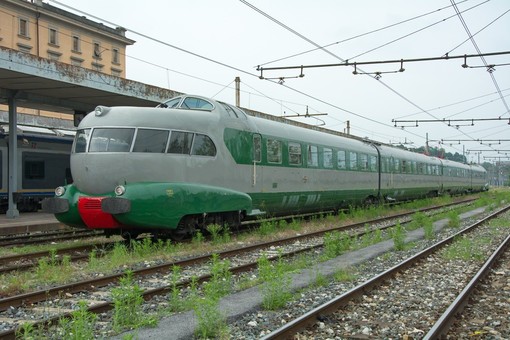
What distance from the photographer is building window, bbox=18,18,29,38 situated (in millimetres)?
45906

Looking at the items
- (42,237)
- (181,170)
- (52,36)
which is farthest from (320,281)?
(52,36)

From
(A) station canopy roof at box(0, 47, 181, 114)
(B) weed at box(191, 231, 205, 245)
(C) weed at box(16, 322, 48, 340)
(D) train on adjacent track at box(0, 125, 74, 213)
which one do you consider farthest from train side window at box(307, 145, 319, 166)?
(C) weed at box(16, 322, 48, 340)

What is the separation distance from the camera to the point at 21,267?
8.49 metres

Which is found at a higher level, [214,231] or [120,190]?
[120,190]

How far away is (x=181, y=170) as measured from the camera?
1053cm

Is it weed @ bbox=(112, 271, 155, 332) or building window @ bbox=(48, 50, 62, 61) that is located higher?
building window @ bbox=(48, 50, 62, 61)

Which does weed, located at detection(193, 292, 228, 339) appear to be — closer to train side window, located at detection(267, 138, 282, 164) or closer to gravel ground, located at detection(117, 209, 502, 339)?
gravel ground, located at detection(117, 209, 502, 339)

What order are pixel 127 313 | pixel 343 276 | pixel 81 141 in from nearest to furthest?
pixel 127 313 < pixel 343 276 < pixel 81 141

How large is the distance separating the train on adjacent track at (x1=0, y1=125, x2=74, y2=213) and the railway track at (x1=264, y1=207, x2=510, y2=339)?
15.7m

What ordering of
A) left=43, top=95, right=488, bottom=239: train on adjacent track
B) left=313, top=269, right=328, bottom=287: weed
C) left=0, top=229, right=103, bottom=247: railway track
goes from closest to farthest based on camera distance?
left=313, top=269, right=328, bottom=287: weed < left=43, top=95, right=488, bottom=239: train on adjacent track < left=0, top=229, right=103, bottom=247: railway track

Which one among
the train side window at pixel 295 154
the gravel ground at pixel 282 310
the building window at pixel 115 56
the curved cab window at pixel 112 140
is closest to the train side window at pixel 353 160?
the train side window at pixel 295 154

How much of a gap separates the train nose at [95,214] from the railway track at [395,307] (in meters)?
5.25

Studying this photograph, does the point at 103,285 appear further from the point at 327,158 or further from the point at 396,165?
the point at 396,165

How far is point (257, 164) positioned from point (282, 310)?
7078 millimetres
